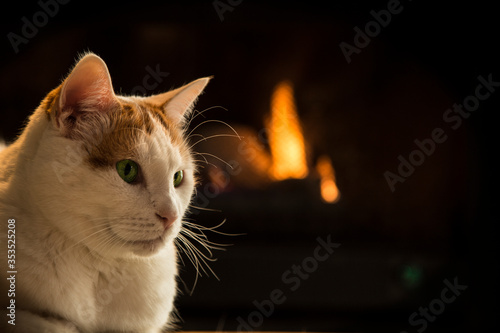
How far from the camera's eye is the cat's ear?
0.68m

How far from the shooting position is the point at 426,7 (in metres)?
1.50

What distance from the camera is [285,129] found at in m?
1.77

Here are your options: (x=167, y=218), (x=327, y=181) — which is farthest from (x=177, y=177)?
(x=327, y=181)

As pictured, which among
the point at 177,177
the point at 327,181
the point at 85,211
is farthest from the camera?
the point at 327,181

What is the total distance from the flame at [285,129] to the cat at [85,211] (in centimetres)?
118

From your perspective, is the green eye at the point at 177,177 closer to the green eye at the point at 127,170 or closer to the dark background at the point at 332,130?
the green eye at the point at 127,170

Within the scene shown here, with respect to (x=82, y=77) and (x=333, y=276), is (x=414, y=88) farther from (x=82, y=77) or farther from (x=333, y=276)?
(x=82, y=77)

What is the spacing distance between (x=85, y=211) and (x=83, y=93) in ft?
0.46

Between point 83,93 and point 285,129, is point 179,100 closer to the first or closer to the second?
point 83,93

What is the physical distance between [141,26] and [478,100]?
1198 millimetres

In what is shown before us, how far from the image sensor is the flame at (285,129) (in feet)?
5.75

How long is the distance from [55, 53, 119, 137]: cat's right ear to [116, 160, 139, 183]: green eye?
0.23 feet

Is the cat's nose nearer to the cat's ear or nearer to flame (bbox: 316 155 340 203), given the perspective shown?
the cat's ear

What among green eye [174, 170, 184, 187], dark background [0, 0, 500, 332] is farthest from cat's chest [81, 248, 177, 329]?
dark background [0, 0, 500, 332]
